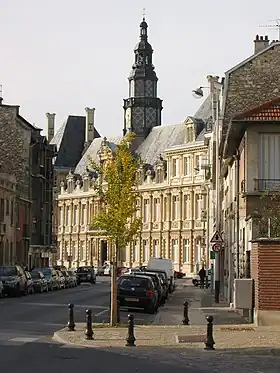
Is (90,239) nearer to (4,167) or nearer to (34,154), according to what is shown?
(34,154)

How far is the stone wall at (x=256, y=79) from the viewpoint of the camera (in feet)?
151

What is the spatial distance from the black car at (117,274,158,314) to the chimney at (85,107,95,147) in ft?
297

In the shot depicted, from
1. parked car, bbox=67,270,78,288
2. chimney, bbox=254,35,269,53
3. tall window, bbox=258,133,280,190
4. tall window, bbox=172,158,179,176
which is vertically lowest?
parked car, bbox=67,270,78,288

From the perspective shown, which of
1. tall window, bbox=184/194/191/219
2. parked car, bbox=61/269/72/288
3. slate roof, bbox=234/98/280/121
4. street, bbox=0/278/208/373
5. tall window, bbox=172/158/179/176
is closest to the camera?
street, bbox=0/278/208/373

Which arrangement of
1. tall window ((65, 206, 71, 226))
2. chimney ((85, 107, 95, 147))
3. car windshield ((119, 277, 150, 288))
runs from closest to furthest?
1. car windshield ((119, 277, 150, 288))
2. tall window ((65, 206, 71, 226))
3. chimney ((85, 107, 95, 147))

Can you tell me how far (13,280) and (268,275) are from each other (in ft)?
83.4

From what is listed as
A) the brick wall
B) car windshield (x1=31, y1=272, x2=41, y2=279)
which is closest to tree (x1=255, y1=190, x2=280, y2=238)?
the brick wall

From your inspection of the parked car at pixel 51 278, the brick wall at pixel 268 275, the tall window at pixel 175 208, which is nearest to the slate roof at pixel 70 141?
the tall window at pixel 175 208

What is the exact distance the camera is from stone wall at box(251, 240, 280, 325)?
85.4ft

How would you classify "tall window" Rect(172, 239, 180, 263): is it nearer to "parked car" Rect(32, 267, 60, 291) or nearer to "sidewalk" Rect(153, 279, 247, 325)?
"parked car" Rect(32, 267, 60, 291)

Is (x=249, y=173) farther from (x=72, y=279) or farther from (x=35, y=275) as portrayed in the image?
(x=72, y=279)

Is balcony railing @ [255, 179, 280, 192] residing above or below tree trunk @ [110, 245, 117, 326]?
above

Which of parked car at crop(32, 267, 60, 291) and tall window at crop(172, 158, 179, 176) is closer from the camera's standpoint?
parked car at crop(32, 267, 60, 291)

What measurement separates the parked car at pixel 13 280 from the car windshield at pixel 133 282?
13.4 m
